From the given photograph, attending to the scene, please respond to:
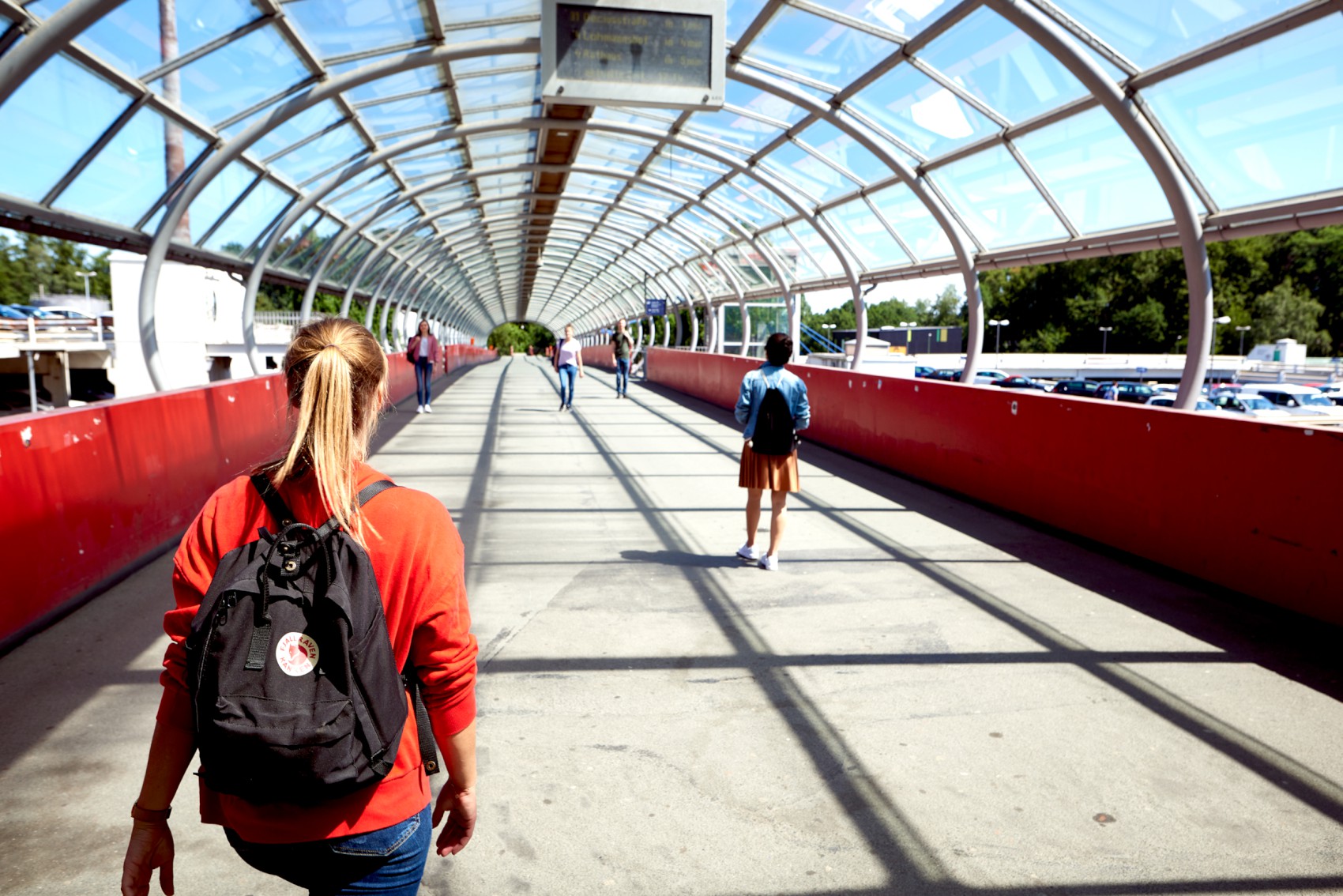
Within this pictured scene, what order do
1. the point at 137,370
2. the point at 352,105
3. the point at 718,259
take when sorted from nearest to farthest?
the point at 352,105
the point at 718,259
the point at 137,370

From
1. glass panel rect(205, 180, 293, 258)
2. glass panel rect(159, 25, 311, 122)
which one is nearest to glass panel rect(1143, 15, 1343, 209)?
glass panel rect(159, 25, 311, 122)

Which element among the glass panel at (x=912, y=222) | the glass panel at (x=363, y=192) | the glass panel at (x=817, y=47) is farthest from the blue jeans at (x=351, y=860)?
the glass panel at (x=363, y=192)

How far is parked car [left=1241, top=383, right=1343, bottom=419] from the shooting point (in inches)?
1148

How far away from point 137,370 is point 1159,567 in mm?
Result: 36455

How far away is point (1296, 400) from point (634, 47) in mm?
29944

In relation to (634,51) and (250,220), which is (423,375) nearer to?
(250,220)

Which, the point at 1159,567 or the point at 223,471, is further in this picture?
the point at 223,471

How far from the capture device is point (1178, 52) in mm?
8438

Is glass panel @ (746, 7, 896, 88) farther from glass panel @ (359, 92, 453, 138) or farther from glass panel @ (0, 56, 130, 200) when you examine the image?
glass panel @ (0, 56, 130, 200)

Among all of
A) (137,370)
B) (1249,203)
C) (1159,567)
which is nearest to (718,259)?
(1249,203)

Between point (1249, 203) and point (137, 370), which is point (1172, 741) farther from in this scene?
point (137, 370)

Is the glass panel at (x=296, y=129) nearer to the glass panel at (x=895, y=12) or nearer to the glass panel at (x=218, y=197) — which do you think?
the glass panel at (x=218, y=197)

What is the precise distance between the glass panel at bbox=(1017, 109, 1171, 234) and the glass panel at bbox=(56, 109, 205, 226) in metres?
10.1

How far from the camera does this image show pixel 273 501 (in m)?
1.66
